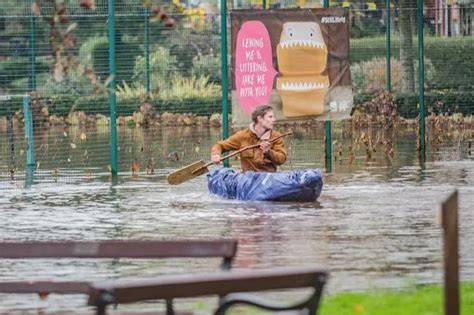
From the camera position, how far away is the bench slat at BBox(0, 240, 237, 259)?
9.61 meters

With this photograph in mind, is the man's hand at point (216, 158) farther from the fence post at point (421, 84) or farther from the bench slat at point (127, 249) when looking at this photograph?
the bench slat at point (127, 249)

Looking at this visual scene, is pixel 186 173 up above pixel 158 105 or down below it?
below

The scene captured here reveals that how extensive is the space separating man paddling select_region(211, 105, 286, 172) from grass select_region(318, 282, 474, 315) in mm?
7781

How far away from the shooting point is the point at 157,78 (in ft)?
113

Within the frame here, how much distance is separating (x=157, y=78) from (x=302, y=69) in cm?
1043

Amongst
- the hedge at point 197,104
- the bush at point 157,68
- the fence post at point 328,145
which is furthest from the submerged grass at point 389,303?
the hedge at point 197,104

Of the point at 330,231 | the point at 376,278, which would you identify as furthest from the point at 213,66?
the point at 376,278

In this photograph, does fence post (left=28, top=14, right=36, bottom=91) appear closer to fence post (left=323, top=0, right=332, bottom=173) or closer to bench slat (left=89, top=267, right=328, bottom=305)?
fence post (left=323, top=0, right=332, bottom=173)

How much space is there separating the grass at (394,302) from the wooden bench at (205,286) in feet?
7.50

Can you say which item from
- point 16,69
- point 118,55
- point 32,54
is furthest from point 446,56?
point 32,54

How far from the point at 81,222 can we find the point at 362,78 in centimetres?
1934

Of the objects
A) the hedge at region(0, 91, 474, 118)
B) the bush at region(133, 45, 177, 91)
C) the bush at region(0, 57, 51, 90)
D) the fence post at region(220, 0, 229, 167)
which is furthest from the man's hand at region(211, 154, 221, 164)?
the hedge at region(0, 91, 474, 118)

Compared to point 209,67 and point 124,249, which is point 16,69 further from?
point 124,249

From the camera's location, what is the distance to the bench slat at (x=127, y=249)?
31.5 ft
